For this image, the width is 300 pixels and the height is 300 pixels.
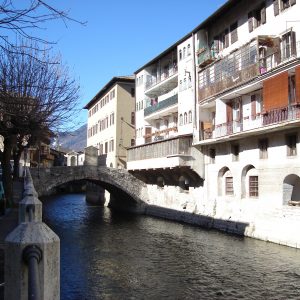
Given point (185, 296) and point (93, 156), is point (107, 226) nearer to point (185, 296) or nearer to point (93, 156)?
point (93, 156)

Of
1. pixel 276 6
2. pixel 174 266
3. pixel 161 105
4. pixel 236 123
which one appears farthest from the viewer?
pixel 161 105

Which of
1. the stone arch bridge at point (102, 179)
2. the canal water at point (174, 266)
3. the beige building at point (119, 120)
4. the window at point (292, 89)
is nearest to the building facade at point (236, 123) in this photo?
the window at point (292, 89)

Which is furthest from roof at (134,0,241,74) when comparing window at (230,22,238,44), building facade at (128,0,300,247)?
window at (230,22,238,44)

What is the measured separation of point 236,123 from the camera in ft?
90.9

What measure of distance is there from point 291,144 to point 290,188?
2.30 m

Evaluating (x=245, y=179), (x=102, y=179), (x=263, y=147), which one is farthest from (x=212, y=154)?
(x=102, y=179)

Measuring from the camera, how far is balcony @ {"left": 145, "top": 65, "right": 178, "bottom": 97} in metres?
39.7

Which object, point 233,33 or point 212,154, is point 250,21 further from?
point 212,154

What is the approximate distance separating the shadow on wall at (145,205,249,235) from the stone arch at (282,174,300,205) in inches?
123

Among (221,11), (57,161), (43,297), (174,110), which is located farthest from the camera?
(57,161)

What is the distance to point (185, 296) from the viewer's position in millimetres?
13039

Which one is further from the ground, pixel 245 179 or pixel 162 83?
pixel 162 83

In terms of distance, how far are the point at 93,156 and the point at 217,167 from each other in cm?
1692

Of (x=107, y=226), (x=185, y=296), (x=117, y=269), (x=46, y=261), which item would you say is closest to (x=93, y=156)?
(x=107, y=226)
